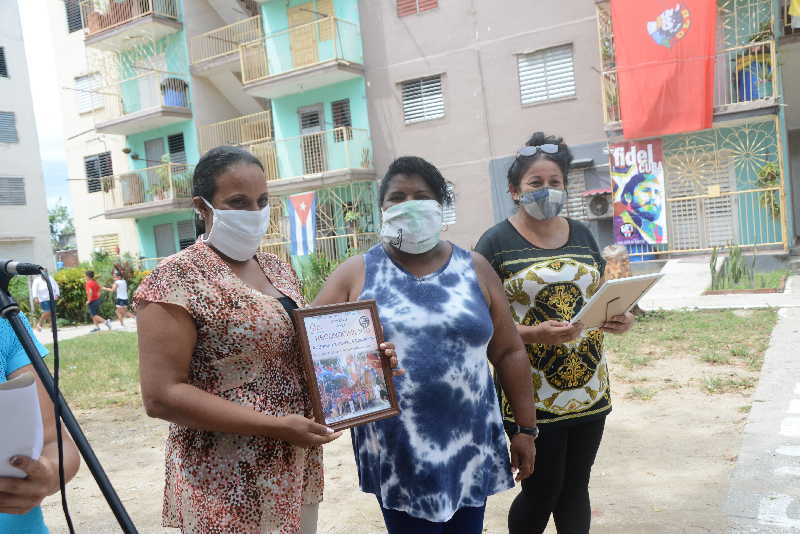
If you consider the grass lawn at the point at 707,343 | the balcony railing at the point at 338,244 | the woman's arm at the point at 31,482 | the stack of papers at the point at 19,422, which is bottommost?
the grass lawn at the point at 707,343

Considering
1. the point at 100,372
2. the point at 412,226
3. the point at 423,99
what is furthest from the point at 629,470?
the point at 423,99

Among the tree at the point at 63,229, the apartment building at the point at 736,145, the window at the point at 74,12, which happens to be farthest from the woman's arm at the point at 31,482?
the tree at the point at 63,229

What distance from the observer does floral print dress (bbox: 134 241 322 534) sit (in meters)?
2.00

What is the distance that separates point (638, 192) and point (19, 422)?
14854 mm

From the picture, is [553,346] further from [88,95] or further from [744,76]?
[88,95]

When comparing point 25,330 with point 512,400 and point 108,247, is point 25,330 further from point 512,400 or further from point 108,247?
point 108,247

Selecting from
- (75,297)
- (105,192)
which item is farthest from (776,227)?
(105,192)

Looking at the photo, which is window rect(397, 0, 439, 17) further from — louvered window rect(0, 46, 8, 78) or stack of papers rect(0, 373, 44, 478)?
louvered window rect(0, 46, 8, 78)

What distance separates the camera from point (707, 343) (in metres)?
8.20

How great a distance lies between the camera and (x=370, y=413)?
2123 millimetres

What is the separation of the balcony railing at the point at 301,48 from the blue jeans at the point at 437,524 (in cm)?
1700

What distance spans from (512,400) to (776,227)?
1329 centimetres

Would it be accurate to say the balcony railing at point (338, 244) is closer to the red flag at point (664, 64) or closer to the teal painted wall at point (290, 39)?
the teal painted wall at point (290, 39)

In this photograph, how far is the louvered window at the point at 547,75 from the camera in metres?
15.8
